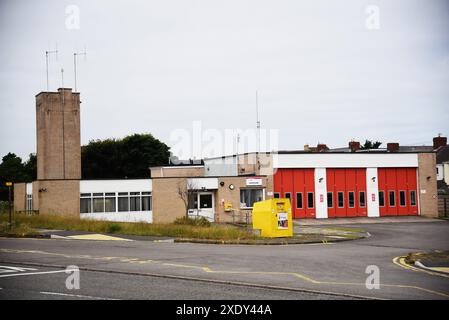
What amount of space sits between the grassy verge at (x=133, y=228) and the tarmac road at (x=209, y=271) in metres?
2.66

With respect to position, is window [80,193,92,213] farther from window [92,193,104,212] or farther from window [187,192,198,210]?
window [187,192,198,210]

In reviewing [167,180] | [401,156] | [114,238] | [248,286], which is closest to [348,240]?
[114,238]

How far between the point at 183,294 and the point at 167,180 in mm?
30161

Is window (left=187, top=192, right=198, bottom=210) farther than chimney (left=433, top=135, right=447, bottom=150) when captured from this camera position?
No

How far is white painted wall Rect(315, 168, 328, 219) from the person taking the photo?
44.9m

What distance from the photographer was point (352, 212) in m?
45.8

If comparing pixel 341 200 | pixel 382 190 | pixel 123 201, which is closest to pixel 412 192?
pixel 382 190

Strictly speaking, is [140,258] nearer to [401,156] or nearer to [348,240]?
[348,240]

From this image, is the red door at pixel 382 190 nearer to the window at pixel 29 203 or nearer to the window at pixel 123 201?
the window at pixel 123 201

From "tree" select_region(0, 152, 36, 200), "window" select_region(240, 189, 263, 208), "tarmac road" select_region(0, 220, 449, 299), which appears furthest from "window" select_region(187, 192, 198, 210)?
"tree" select_region(0, 152, 36, 200)

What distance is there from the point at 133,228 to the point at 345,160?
23.6m

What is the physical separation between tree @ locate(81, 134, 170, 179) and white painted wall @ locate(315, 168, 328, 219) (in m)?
37.2

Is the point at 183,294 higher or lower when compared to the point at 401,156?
lower

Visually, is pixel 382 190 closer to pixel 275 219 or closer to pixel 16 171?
pixel 275 219
